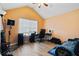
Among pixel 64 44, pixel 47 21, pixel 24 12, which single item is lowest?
pixel 64 44

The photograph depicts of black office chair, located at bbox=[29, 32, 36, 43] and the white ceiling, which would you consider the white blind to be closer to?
black office chair, located at bbox=[29, 32, 36, 43]

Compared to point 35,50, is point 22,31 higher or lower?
higher

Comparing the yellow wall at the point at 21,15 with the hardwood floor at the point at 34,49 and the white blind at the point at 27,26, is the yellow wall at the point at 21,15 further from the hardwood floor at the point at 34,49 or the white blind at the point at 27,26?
the hardwood floor at the point at 34,49

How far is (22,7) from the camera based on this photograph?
6.66ft

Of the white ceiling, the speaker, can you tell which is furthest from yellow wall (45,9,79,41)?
the speaker

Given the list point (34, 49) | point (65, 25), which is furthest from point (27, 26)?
point (65, 25)

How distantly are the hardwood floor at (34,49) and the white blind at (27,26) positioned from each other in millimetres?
226

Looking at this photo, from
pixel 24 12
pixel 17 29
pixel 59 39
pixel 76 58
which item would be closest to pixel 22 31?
pixel 17 29

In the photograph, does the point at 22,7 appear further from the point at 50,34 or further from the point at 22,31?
the point at 50,34

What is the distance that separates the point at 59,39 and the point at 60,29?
0.17 metres

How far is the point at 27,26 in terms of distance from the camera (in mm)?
2121

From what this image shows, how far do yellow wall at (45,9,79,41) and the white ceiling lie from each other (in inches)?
2.6

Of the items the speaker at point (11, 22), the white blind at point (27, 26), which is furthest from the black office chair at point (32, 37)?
the speaker at point (11, 22)

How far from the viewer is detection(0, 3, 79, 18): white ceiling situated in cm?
202
